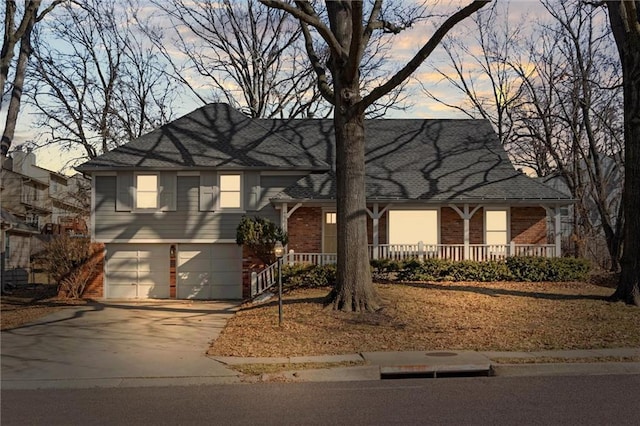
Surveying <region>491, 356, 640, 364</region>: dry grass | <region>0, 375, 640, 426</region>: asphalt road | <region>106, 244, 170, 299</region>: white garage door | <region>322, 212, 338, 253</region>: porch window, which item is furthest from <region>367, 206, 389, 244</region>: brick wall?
<region>0, 375, 640, 426</region>: asphalt road

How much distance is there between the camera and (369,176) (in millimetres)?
24312

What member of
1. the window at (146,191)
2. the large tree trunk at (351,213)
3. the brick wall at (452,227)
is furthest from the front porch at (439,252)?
the large tree trunk at (351,213)

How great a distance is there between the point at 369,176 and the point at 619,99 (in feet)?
44.2

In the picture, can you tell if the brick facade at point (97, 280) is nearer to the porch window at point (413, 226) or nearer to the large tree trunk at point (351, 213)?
the porch window at point (413, 226)

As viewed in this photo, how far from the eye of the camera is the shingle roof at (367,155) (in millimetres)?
23344

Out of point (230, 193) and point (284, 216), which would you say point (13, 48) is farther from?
point (284, 216)

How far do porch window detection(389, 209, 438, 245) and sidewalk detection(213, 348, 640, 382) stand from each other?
12361 millimetres

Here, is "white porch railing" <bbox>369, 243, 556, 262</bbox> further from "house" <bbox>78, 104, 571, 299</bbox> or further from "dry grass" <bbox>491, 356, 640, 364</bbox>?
"dry grass" <bbox>491, 356, 640, 364</bbox>

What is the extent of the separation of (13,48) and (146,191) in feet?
21.8

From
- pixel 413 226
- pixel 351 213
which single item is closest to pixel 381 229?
pixel 413 226

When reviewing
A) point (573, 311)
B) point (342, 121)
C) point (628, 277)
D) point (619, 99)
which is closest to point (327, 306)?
point (342, 121)

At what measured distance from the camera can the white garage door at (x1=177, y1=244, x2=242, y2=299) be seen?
2436 centimetres

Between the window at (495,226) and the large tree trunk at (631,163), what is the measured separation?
7.65 metres

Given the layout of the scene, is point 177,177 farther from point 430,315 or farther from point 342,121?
point 430,315
